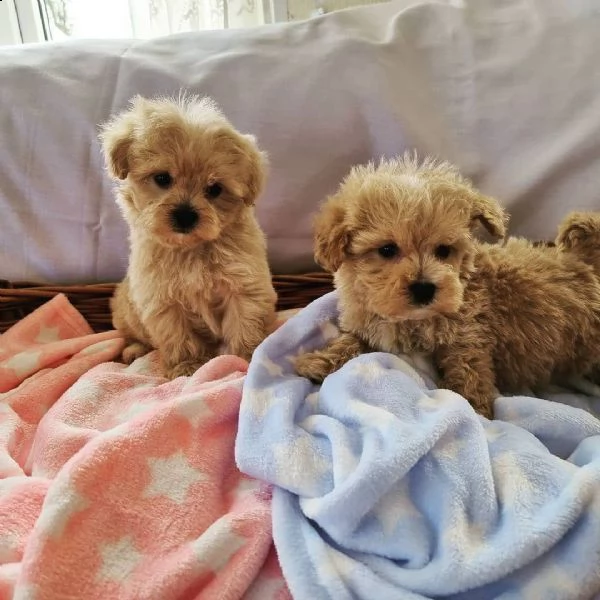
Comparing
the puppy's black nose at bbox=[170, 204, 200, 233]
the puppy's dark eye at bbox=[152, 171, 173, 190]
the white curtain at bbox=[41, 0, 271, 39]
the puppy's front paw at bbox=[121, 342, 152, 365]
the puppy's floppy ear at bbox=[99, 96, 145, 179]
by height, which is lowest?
the puppy's front paw at bbox=[121, 342, 152, 365]

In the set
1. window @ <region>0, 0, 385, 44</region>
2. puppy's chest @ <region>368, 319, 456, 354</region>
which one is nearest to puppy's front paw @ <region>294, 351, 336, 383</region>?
puppy's chest @ <region>368, 319, 456, 354</region>

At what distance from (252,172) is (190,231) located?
22 centimetres

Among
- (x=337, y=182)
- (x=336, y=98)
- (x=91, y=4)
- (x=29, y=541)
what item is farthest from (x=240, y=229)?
(x=91, y=4)

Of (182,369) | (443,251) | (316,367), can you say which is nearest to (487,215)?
(443,251)

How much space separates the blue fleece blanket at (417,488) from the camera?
38.9 inches

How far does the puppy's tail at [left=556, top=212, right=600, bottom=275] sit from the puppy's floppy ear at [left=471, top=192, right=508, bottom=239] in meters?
0.21

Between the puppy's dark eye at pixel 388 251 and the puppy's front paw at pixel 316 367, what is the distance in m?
0.30

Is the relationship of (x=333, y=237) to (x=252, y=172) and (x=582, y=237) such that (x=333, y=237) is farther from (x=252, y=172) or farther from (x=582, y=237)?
(x=582, y=237)

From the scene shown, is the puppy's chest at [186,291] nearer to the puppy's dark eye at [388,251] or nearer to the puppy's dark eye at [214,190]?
the puppy's dark eye at [214,190]

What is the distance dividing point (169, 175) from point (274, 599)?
99 centimetres

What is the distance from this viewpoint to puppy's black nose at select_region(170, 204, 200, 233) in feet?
4.94

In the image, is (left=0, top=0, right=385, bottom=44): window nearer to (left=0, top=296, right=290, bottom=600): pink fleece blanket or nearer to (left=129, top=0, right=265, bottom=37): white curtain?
(left=129, top=0, right=265, bottom=37): white curtain

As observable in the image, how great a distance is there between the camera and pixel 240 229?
1.67 metres

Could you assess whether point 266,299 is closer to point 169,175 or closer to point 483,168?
point 169,175
